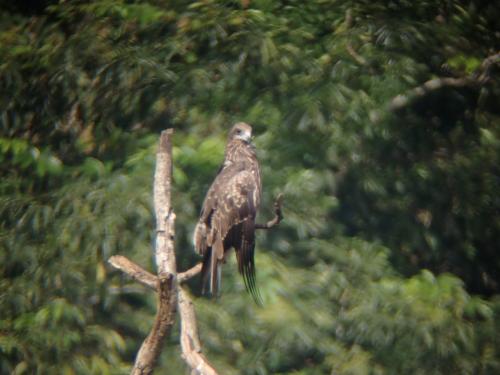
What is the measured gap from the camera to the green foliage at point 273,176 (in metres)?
5.26

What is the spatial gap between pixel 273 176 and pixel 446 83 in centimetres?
150

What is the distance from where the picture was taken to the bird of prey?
4.14 metres

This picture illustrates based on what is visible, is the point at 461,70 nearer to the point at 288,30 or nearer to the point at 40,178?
the point at 288,30

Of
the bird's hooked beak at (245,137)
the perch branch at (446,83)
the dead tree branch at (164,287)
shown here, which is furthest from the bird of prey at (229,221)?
the perch branch at (446,83)

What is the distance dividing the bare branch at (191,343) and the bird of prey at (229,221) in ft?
1.11

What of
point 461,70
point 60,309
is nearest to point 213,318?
point 60,309

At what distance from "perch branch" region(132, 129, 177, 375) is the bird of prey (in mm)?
680

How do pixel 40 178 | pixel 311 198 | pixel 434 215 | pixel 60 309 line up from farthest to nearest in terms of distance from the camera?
pixel 434 215 → pixel 40 178 → pixel 311 198 → pixel 60 309

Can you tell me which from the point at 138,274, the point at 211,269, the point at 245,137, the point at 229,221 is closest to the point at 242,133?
the point at 245,137

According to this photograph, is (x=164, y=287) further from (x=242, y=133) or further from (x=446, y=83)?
(x=446, y=83)

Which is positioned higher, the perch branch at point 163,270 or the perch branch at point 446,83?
the perch branch at point 163,270

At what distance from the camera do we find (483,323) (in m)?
5.53

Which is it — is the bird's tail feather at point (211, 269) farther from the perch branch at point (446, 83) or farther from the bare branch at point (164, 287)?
the perch branch at point (446, 83)

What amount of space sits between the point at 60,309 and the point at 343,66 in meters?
2.20
